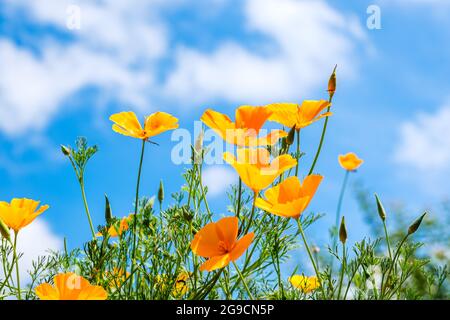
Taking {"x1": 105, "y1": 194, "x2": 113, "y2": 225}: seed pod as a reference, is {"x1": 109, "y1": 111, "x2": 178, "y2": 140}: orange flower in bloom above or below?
above

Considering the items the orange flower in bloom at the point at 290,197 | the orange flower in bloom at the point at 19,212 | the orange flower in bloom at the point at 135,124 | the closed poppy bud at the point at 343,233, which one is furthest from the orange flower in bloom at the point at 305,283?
the orange flower in bloom at the point at 19,212

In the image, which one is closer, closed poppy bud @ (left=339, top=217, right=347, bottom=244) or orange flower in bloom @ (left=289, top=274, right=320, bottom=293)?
closed poppy bud @ (left=339, top=217, right=347, bottom=244)

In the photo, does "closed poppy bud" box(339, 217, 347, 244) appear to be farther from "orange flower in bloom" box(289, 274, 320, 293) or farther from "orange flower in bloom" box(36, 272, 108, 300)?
"orange flower in bloom" box(36, 272, 108, 300)

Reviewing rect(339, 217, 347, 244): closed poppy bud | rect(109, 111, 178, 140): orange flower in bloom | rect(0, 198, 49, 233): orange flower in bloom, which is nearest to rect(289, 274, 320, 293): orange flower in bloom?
rect(339, 217, 347, 244): closed poppy bud

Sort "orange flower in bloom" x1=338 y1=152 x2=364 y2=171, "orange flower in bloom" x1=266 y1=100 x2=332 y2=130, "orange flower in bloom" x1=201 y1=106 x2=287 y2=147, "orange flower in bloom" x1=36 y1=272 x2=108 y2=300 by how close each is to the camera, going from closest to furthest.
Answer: "orange flower in bloom" x1=36 y1=272 x2=108 y2=300 → "orange flower in bloom" x1=201 y1=106 x2=287 y2=147 → "orange flower in bloom" x1=266 y1=100 x2=332 y2=130 → "orange flower in bloom" x1=338 y1=152 x2=364 y2=171

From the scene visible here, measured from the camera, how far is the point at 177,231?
1173mm

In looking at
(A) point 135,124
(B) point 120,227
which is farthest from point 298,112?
(B) point 120,227

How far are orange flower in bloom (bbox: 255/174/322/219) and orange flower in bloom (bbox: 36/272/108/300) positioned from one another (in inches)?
10.6

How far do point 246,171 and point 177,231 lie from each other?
Answer: 1.07ft

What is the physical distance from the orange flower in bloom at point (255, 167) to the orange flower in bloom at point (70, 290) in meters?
0.27

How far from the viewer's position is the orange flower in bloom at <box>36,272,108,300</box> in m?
0.85
